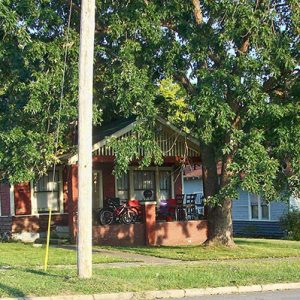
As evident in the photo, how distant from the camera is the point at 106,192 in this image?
25047 millimetres

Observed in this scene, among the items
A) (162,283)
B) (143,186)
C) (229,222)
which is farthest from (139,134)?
(143,186)

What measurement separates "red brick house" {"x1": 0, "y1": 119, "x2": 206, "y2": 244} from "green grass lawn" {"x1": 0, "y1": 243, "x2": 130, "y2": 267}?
2.62 m

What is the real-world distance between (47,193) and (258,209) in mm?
13069

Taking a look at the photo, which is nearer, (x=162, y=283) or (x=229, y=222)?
(x=162, y=283)

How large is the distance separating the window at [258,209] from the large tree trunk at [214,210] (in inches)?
497

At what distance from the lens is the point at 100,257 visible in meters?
16.7

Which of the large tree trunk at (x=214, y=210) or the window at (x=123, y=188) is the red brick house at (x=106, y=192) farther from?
the large tree trunk at (x=214, y=210)

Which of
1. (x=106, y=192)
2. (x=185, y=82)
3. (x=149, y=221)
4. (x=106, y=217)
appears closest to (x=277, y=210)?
(x=106, y=192)

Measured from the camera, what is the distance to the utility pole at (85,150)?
473 inches

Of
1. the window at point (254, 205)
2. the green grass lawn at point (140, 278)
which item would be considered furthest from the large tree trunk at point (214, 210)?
the window at point (254, 205)

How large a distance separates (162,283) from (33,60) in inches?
292

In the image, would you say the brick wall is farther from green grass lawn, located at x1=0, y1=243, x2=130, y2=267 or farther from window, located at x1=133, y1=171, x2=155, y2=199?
window, located at x1=133, y1=171, x2=155, y2=199

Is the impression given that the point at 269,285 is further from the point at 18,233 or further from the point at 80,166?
the point at 18,233

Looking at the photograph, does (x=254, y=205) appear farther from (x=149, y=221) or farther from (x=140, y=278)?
(x=140, y=278)
